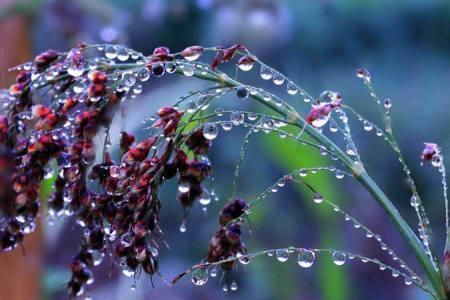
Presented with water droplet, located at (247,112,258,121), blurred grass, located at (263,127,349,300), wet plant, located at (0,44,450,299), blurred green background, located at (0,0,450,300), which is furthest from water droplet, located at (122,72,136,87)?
Result: blurred green background, located at (0,0,450,300)

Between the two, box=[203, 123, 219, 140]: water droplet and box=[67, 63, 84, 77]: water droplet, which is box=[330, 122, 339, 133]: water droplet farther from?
box=[67, 63, 84, 77]: water droplet

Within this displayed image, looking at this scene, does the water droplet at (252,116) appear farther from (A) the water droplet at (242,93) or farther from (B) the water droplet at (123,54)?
(B) the water droplet at (123,54)

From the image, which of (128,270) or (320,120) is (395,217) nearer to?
(320,120)

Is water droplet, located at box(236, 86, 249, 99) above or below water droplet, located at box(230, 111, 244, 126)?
above

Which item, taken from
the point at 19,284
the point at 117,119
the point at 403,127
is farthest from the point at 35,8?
the point at 403,127

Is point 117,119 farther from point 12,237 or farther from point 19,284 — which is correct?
point 12,237

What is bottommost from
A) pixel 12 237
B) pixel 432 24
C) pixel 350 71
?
pixel 12 237
